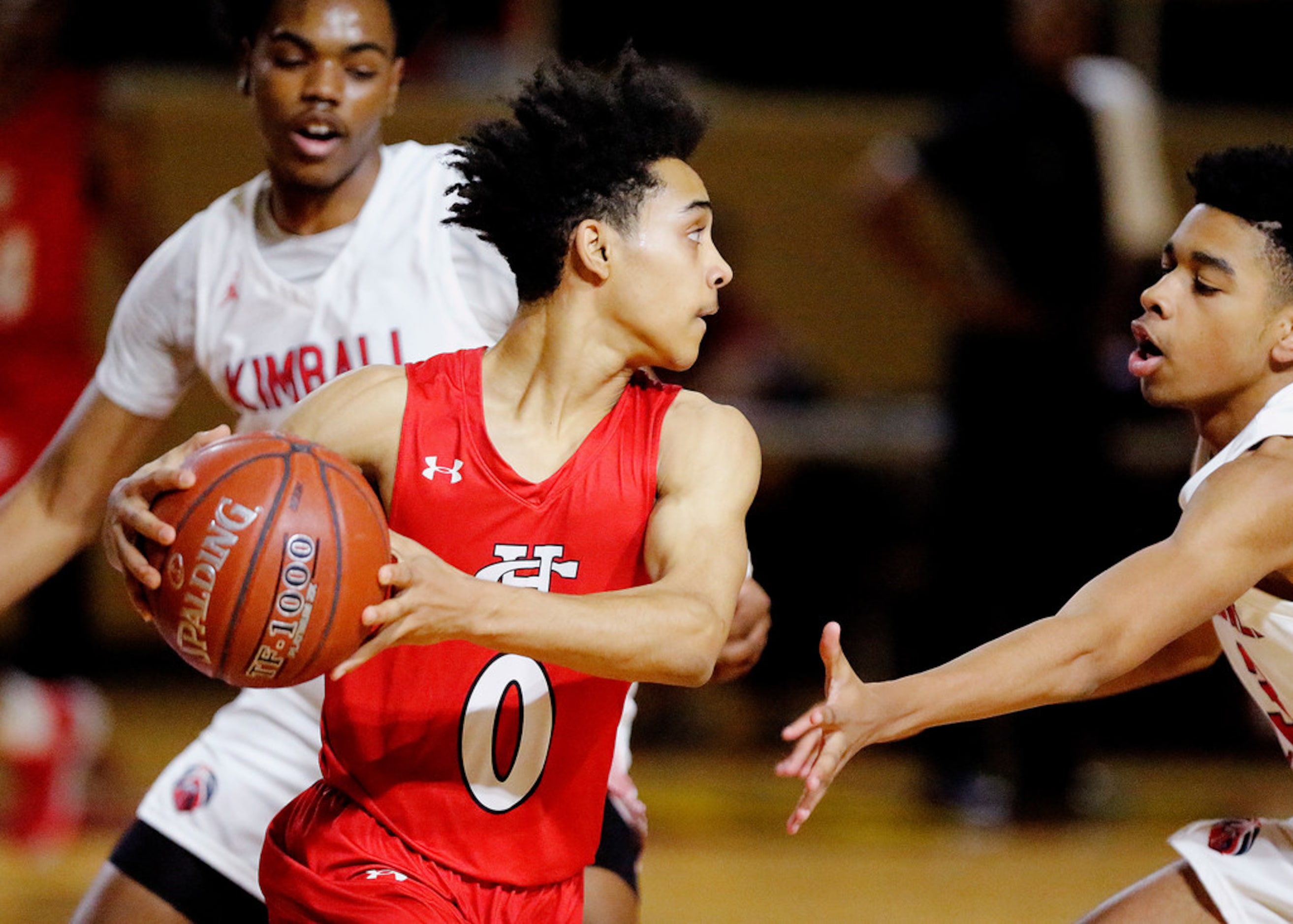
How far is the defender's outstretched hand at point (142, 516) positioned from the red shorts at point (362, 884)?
1.56 feet

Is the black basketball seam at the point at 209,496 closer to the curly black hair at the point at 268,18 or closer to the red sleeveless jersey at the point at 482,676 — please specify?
the red sleeveless jersey at the point at 482,676

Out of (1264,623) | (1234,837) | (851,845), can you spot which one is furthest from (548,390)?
(851,845)

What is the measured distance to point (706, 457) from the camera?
271 centimetres

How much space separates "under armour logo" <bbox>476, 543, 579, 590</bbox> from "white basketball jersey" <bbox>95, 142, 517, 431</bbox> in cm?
73

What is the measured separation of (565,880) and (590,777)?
0.17 meters

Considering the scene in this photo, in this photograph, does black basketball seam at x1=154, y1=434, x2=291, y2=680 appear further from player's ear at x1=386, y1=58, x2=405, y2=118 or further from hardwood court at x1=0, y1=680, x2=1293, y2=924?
hardwood court at x1=0, y1=680, x2=1293, y2=924

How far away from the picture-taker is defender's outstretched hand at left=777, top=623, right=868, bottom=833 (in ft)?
8.02

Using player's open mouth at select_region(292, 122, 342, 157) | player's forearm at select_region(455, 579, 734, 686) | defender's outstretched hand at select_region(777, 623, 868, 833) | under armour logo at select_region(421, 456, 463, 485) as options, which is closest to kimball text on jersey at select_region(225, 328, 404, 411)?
player's open mouth at select_region(292, 122, 342, 157)

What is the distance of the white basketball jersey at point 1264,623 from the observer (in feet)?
9.78

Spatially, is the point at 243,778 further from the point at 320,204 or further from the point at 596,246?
the point at 596,246

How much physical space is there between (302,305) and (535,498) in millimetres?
919

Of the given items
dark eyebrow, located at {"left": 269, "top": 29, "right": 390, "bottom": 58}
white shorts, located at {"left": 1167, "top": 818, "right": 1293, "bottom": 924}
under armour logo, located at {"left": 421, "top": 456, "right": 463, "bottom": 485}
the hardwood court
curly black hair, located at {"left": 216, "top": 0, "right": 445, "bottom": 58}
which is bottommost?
the hardwood court

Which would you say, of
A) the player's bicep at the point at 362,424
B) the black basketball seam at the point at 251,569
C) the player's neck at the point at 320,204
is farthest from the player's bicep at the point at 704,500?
the player's neck at the point at 320,204

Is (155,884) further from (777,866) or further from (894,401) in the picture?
(894,401)
